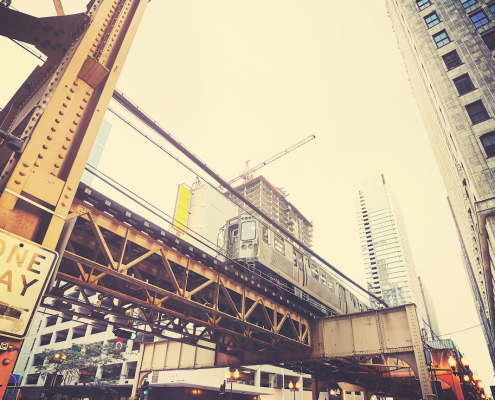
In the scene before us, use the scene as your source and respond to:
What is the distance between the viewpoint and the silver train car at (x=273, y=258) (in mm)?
17766

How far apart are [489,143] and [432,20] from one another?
1681 centimetres

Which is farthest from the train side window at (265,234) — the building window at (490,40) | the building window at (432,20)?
the building window at (432,20)

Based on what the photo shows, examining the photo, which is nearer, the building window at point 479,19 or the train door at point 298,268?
the train door at point 298,268

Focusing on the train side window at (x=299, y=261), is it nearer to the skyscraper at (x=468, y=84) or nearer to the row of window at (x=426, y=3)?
the skyscraper at (x=468, y=84)

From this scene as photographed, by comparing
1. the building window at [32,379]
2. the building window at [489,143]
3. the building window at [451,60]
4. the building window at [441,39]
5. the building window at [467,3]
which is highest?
the building window at [467,3]

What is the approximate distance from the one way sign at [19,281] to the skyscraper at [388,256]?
179 m

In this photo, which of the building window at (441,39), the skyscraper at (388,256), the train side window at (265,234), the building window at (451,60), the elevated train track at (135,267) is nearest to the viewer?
the elevated train track at (135,267)

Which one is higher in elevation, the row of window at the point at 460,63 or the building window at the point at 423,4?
the building window at the point at 423,4

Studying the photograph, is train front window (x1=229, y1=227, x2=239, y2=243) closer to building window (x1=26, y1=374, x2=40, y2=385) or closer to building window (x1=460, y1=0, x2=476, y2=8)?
building window (x1=460, y1=0, x2=476, y2=8)

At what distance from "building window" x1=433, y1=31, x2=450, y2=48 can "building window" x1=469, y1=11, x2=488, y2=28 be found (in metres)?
2.40

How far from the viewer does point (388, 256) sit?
179 m

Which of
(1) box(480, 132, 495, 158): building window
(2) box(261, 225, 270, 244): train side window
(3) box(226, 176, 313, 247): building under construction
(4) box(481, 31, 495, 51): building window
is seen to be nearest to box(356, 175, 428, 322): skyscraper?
(3) box(226, 176, 313, 247): building under construction

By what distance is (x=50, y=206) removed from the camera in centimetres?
329

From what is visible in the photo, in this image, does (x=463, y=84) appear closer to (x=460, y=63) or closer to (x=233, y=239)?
(x=460, y=63)
